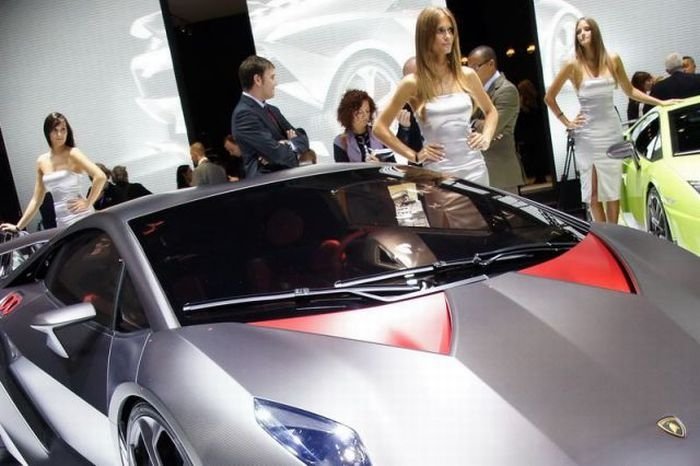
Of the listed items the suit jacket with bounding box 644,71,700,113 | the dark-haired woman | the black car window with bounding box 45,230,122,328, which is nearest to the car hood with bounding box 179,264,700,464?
the black car window with bounding box 45,230,122,328

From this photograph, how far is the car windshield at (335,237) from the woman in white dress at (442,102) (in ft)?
3.37

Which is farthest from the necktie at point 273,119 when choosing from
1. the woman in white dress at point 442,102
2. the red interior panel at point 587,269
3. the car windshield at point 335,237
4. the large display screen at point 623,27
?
the large display screen at point 623,27

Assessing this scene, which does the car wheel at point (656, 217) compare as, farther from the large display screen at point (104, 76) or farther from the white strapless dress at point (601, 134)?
the large display screen at point (104, 76)

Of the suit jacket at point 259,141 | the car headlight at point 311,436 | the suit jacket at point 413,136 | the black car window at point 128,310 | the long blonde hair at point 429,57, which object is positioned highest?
the long blonde hair at point 429,57

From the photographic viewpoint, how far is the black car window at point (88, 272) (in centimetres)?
229

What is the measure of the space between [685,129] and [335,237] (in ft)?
10.1

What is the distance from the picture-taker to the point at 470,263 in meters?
2.03

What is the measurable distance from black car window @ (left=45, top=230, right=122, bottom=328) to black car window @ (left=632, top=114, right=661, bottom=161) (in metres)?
3.35

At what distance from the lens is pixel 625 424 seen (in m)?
1.47

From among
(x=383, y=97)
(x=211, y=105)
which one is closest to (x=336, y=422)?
(x=383, y=97)

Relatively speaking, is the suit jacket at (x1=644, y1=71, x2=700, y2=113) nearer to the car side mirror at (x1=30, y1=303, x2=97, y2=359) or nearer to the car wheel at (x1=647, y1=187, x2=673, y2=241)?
the car wheel at (x1=647, y1=187, x2=673, y2=241)

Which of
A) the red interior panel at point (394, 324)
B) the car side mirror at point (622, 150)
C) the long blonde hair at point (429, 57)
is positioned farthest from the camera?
the car side mirror at point (622, 150)

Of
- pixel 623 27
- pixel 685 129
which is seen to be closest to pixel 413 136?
pixel 685 129

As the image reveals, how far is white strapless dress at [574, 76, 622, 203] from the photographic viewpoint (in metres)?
4.95
